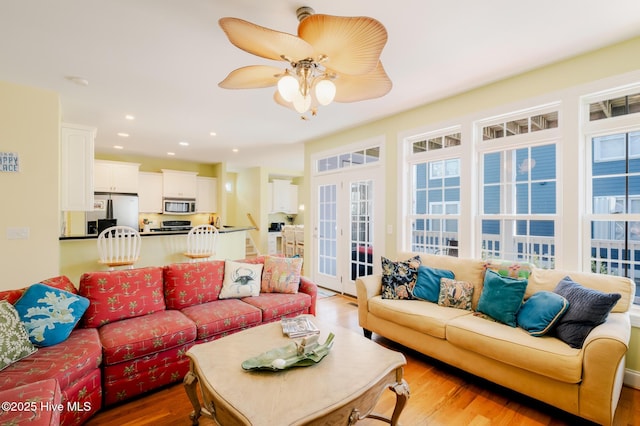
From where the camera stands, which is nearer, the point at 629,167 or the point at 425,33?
the point at 425,33

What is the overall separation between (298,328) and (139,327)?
121 cm

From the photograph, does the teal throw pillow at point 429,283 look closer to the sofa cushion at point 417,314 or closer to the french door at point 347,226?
the sofa cushion at point 417,314

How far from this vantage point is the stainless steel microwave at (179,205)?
7.16 metres

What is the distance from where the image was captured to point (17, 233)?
10.1 feet

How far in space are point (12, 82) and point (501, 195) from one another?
5278mm

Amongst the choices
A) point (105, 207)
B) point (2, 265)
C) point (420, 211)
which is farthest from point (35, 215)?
point (420, 211)

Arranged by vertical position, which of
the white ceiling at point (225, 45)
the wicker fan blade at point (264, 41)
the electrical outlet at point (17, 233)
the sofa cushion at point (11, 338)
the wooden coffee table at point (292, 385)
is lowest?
the wooden coffee table at point (292, 385)

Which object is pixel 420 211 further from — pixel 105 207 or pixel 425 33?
pixel 105 207

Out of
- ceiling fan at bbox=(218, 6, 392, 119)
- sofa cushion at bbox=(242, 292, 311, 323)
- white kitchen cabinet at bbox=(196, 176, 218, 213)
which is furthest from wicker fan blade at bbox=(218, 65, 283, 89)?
white kitchen cabinet at bbox=(196, 176, 218, 213)

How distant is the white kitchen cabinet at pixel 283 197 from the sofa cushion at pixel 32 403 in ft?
24.4

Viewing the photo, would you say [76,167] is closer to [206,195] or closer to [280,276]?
[280,276]

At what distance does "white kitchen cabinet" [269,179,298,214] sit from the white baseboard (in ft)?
25.1

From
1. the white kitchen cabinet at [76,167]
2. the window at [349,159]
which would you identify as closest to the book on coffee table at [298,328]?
the window at [349,159]

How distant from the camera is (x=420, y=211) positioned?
154 inches
